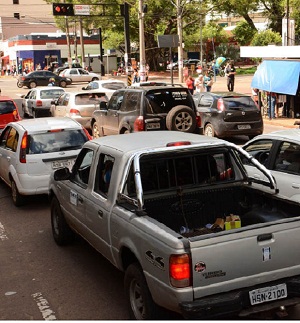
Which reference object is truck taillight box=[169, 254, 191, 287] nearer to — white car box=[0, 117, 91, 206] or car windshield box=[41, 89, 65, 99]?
white car box=[0, 117, 91, 206]

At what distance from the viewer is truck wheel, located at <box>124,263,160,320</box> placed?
4.56 m

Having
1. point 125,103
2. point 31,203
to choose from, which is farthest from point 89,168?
point 125,103

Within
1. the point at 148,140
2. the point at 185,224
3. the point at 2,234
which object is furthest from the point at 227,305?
the point at 2,234

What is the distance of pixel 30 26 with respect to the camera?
9944 cm

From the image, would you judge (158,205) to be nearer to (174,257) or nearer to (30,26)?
(174,257)

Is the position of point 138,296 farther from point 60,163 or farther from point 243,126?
point 243,126

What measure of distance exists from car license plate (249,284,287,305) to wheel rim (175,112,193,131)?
30.0 ft

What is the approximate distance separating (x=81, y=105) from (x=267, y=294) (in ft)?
50.0

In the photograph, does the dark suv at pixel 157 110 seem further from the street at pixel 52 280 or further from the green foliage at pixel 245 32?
the green foliage at pixel 245 32

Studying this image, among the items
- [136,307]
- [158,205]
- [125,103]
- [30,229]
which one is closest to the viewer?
[136,307]

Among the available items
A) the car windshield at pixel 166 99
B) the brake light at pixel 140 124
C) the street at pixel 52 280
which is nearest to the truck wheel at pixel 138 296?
the street at pixel 52 280

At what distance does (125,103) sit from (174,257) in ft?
35.1

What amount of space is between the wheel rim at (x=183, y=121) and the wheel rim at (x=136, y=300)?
8.73 metres

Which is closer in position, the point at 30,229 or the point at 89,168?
the point at 89,168
